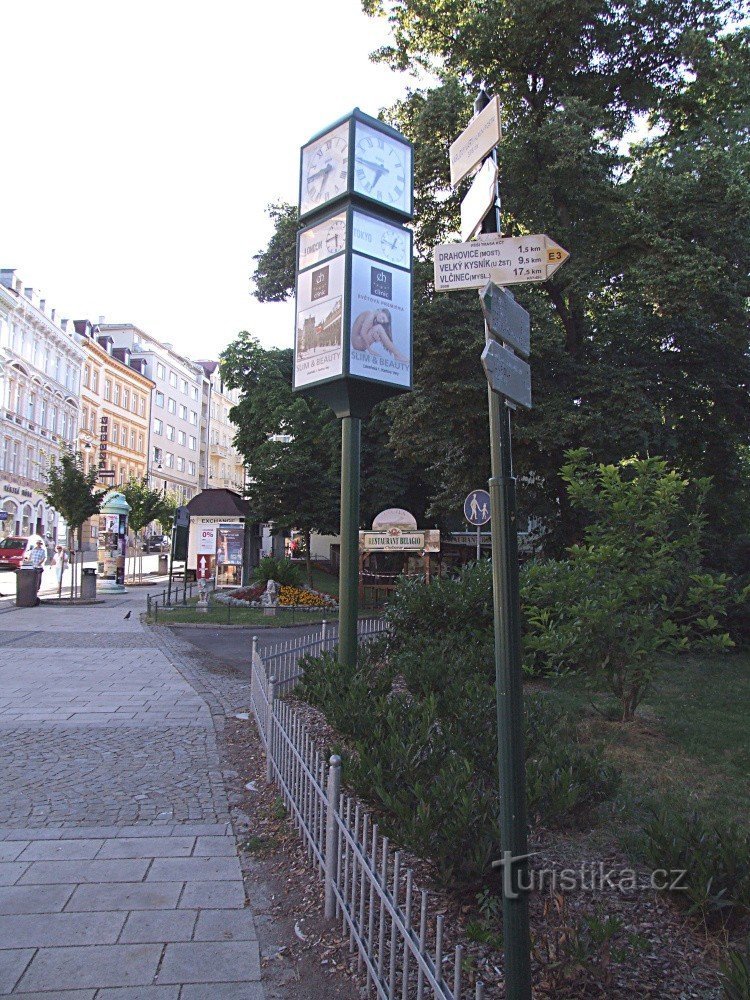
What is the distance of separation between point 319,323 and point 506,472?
5.63 metres

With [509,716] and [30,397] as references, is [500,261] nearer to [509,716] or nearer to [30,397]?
[509,716]

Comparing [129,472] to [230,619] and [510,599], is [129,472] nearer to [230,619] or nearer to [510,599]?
[230,619]

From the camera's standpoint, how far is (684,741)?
6.80 meters

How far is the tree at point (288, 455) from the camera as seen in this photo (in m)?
27.8

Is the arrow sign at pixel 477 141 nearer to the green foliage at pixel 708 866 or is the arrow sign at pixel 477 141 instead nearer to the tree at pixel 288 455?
the green foliage at pixel 708 866

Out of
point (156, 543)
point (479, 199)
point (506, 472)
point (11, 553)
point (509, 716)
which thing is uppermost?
point (156, 543)

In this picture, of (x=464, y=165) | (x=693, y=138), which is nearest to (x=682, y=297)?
(x=693, y=138)

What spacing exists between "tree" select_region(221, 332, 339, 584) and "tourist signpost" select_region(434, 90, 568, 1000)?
24.2m

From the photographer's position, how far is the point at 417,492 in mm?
30281

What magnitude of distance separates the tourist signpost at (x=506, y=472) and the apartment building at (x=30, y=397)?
158ft

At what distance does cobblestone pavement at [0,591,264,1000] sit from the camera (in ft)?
10.4

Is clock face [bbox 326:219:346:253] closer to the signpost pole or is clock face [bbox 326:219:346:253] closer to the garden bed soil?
the signpost pole

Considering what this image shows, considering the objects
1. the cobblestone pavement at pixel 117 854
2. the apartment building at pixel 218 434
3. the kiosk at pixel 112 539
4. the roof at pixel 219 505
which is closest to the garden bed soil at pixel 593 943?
the cobblestone pavement at pixel 117 854

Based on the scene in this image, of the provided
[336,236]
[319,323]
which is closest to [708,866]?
[319,323]
